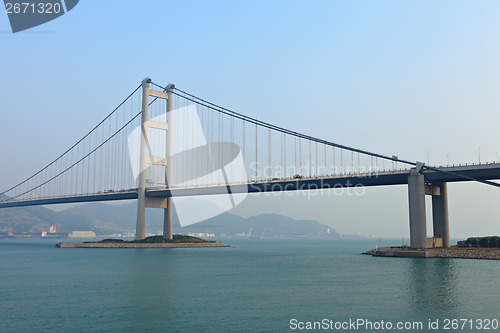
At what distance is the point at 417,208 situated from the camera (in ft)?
198

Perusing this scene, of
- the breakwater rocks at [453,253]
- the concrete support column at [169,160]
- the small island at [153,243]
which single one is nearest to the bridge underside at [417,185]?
the breakwater rocks at [453,253]

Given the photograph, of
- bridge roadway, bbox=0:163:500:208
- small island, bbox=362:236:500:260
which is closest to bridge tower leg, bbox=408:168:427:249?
small island, bbox=362:236:500:260

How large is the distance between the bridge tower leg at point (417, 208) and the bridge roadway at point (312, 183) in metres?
1.73

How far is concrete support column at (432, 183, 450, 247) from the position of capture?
215ft

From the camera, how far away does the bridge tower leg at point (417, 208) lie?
60156 mm

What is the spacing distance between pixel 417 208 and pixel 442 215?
7945mm

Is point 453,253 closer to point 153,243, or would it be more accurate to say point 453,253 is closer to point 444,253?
point 444,253

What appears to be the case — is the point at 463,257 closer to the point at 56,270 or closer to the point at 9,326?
the point at 56,270

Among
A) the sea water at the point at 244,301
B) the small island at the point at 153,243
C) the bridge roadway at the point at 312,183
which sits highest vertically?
the bridge roadway at the point at 312,183

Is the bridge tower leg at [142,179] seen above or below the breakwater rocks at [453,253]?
above

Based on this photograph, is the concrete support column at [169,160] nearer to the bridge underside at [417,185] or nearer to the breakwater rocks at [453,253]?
the bridge underside at [417,185]

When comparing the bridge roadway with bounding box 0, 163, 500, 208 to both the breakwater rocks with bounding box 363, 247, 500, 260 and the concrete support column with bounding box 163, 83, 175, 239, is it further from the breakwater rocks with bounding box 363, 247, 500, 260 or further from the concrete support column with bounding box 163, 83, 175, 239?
the breakwater rocks with bounding box 363, 247, 500, 260

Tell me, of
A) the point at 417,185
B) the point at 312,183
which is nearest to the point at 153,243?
the point at 312,183

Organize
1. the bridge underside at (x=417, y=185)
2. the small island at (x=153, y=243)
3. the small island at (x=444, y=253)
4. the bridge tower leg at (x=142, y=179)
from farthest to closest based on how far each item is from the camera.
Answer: the small island at (x=153, y=243) < the bridge tower leg at (x=142, y=179) < the bridge underside at (x=417, y=185) < the small island at (x=444, y=253)
